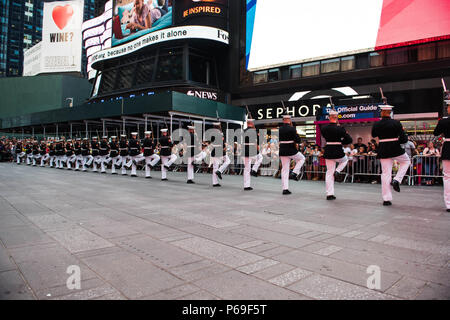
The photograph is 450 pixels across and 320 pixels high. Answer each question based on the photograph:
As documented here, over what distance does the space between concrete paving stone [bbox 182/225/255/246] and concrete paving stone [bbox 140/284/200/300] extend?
4.80ft

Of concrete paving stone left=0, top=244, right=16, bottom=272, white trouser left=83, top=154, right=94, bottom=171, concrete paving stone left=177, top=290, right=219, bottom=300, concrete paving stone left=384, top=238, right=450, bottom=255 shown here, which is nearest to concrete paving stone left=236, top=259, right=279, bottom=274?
concrete paving stone left=177, top=290, right=219, bottom=300

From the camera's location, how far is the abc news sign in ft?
84.2

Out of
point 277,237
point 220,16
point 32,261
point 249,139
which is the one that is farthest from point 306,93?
point 32,261

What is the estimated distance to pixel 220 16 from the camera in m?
26.1

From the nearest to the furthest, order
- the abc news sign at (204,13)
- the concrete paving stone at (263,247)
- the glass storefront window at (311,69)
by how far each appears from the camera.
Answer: the concrete paving stone at (263,247) → the glass storefront window at (311,69) → the abc news sign at (204,13)

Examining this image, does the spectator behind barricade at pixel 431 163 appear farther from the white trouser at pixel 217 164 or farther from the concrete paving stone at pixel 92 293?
the concrete paving stone at pixel 92 293

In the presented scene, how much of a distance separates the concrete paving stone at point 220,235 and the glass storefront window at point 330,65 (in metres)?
20.1

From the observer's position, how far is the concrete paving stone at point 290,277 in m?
2.91

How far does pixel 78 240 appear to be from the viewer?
14.2 feet

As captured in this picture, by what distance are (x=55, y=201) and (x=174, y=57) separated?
68.9ft

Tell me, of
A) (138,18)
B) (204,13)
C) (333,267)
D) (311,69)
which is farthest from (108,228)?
(138,18)

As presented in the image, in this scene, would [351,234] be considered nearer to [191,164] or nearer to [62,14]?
[191,164]

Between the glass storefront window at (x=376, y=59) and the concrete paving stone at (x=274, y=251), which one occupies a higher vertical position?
the glass storefront window at (x=376, y=59)

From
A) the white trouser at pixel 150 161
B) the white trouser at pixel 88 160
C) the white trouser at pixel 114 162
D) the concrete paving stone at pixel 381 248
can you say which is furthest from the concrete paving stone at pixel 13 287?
the white trouser at pixel 88 160
